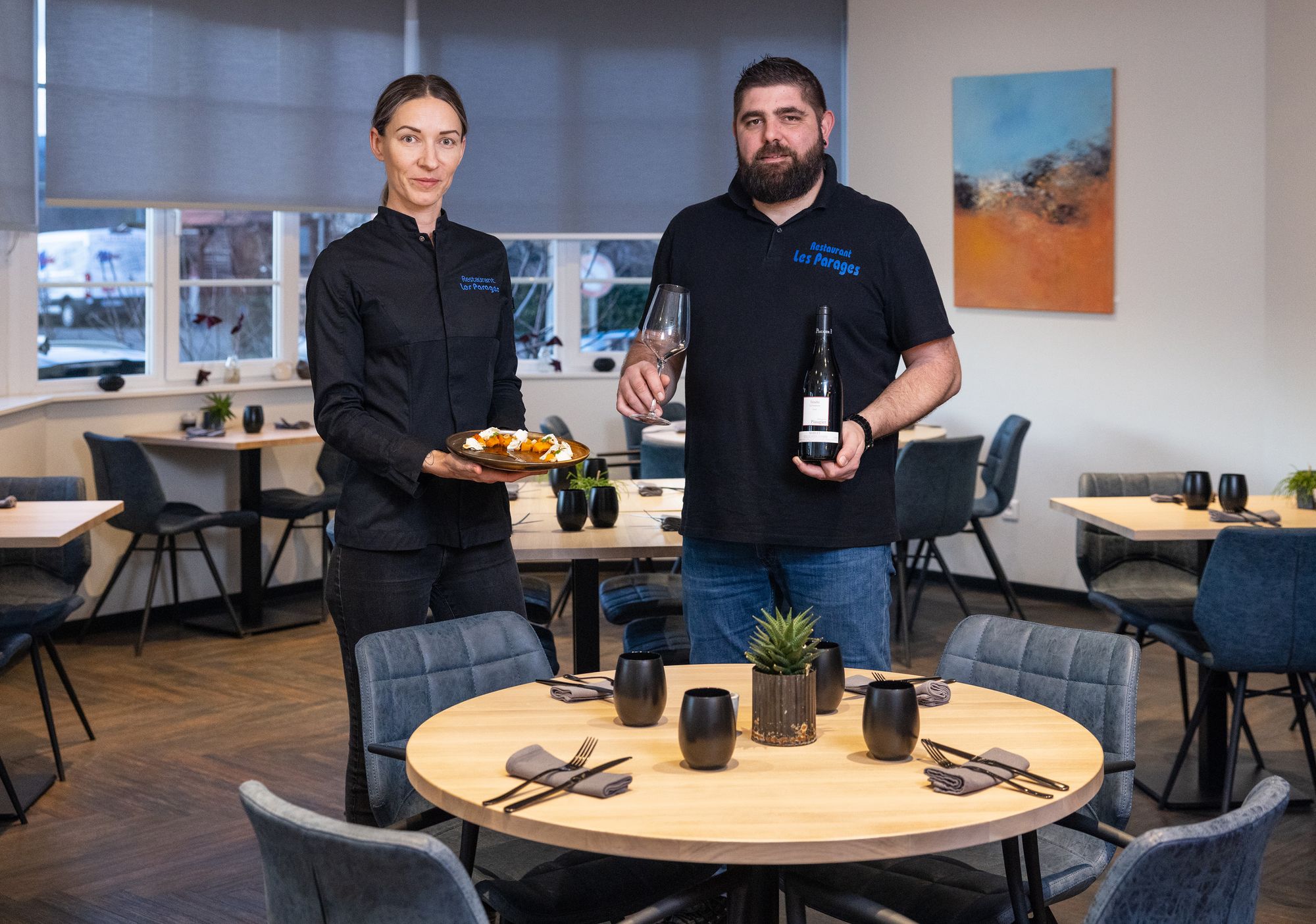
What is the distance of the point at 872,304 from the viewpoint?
8.77ft

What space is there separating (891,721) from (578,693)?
0.58 meters

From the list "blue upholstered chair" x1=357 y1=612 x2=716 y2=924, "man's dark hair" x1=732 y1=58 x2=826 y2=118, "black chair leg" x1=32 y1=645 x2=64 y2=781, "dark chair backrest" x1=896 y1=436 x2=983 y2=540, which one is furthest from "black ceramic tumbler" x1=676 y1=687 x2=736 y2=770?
"dark chair backrest" x1=896 y1=436 x2=983 y2=540

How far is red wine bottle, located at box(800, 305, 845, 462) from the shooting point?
8.11 ft

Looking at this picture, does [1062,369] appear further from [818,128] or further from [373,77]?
[818,128]

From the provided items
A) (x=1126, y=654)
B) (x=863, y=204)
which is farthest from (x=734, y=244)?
(x=1126, y=654)

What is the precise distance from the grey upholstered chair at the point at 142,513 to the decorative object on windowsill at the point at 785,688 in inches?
170

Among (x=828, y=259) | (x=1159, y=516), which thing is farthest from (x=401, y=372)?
(x=1159, y=516)

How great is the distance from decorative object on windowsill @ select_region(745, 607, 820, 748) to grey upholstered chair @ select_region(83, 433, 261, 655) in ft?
14.2

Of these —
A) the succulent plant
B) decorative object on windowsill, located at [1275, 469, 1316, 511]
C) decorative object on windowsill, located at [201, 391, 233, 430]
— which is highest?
decorative object on windowsill, located at [201, 391, 233, 430]

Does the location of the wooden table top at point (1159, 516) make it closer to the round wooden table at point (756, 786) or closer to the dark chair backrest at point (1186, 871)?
the round wooden table at point (756, 786)

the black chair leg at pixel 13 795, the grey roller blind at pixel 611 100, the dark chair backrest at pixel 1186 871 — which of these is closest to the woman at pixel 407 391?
the dark chair backrest at pixel 1186 871

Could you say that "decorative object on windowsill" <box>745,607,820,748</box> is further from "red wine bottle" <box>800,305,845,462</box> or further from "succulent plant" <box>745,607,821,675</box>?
"red wine bottle" <box>800,305,845,462</box>

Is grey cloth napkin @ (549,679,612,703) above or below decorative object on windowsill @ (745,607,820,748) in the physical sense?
below

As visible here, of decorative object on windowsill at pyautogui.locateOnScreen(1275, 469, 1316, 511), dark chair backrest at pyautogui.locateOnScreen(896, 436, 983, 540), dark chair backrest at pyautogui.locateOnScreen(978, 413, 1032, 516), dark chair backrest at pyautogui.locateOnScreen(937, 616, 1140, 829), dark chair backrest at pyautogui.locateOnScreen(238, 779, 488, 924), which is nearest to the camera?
dark chair backrest at pyautogui.locateOnScreen(238, 779, 488, 924)
